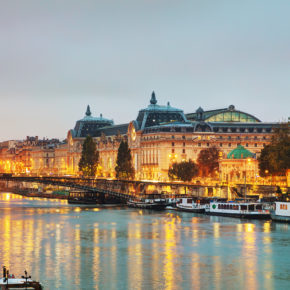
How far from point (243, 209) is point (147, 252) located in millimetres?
38458

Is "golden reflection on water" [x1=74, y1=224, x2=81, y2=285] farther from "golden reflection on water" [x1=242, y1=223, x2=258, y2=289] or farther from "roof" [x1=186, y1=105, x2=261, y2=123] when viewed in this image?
"roof" [x1=186, y1=105, x2=261, y2=123]

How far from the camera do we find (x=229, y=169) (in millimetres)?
162000

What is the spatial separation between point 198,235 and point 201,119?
10180 centimetres

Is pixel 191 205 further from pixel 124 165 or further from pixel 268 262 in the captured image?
pixel 268 262

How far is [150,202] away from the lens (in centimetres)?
13850

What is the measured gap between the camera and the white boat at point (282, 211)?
102 meters

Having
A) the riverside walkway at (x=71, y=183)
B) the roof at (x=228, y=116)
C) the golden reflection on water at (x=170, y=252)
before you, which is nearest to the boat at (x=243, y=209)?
the golden reflection on water at (x=170, y=252)

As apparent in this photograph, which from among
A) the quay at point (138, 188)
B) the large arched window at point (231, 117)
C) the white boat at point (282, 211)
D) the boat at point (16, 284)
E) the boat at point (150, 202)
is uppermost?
the large arched window at point (231, 117)

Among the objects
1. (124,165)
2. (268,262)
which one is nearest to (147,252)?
(268,262)

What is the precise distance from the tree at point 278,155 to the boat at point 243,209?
647 cm

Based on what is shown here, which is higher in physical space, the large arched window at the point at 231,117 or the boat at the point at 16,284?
the large arched window at the point at 231,117

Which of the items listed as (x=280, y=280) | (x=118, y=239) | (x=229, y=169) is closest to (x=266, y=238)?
(x=118, y=239)

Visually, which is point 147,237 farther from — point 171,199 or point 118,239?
point 171,199

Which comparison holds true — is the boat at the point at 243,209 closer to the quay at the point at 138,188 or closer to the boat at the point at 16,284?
the quay at the point at 138,188
